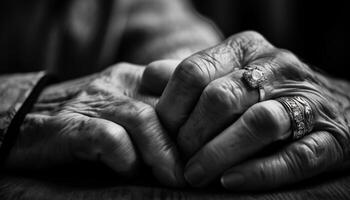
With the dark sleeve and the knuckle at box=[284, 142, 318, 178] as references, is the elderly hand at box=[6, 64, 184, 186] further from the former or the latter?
the knuckle at box=[284, 142, 318, 178]

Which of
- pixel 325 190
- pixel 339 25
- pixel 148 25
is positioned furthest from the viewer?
pixel 339 25

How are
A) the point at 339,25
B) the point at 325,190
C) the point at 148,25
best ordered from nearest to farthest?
1. the point at 325,190
2. the point at 148,25
3. the point at 339,25

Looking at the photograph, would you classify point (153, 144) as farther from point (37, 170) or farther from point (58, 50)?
point (58, 50)

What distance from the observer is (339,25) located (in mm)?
1298

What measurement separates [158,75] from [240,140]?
17cm

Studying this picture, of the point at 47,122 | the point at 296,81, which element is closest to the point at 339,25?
the point at 296,81

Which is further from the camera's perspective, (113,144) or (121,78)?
(121,78)

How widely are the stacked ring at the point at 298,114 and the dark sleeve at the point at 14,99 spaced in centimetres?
40

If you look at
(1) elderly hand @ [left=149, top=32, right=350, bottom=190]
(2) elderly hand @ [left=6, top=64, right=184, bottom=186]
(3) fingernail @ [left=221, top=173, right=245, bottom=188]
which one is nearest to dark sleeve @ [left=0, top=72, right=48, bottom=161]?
(2) elderly hand @ [left=6, top=64, right=184, bottom=186]

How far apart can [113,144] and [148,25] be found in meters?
0.50

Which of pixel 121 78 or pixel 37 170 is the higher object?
pixel 121 78

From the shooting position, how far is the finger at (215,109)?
1.62 feet

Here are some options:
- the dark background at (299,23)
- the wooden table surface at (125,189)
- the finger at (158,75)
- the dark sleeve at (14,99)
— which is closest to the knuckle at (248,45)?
the finger at (158,75)

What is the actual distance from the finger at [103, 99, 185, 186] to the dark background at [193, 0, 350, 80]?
0.98m
